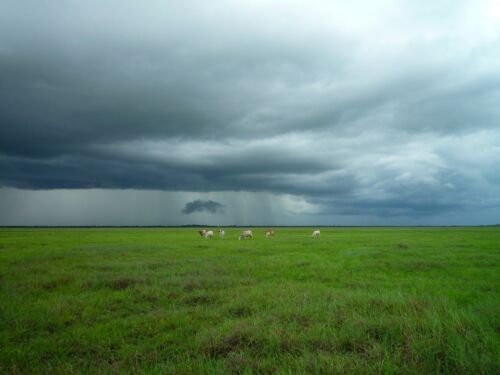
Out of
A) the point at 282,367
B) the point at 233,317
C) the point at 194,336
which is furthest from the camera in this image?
the point at 233,317

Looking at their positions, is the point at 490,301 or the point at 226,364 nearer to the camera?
the point at 226,364

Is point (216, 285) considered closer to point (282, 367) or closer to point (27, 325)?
point (27, 325)

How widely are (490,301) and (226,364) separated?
26.6ft

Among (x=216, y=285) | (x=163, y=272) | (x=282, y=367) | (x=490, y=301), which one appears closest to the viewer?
(x=282, y=367)

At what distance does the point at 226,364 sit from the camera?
5348 mm

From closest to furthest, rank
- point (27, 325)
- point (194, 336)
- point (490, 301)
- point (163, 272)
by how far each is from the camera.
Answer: point (194, 336)
point (27, 325)
point (490, 301)
point (163, 272)

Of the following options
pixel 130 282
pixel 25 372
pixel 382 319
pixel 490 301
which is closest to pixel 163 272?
pixel 130 282

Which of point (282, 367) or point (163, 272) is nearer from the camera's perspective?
point (282, 367)

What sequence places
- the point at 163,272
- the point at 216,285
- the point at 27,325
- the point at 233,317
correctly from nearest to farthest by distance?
the point at 27,325, the point at 233,317, the point at 216,285, the point at 163,272

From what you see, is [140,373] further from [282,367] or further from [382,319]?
[382,319]

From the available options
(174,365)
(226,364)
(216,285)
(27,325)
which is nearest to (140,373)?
(174,365)

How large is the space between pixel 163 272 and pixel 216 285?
3758 millimetres

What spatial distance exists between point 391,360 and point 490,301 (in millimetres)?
5912

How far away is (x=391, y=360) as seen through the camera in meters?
5.22
